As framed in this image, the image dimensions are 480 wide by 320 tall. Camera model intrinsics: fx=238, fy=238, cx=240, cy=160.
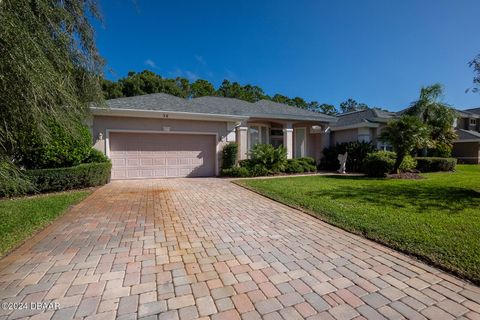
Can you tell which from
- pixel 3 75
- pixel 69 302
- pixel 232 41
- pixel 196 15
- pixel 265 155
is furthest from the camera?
pixel 232 41

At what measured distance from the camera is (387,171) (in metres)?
12.3

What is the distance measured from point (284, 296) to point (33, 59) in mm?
4131

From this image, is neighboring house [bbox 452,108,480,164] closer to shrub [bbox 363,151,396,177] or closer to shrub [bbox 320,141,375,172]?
shrub [bbox 320,141,375,172]

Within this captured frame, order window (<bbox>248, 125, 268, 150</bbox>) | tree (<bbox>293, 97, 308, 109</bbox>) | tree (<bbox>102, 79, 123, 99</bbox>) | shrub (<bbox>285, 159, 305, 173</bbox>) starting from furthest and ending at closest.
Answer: tree (<bbox>293, 97, 308, 109</bbox>)
tree (<bbox>102, 79, 123, 99</bbox>)
window (<bbox>248, 125, 268, 150</bbox>)
shrub (<bbox>285, 159, 305, 173</bbox>)

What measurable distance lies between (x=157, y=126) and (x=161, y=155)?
4.79ft

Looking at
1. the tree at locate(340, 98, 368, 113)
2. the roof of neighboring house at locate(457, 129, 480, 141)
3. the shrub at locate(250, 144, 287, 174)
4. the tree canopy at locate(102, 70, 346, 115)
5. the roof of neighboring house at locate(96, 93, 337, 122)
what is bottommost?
the shrub at locate(250, 144, 287, 174)

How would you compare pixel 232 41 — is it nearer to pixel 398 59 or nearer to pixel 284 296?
pixel 398 59

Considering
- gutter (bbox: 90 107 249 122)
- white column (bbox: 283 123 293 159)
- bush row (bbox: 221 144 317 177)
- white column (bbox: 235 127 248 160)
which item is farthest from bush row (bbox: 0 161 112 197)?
white column (bbox: 283 123 293 159)

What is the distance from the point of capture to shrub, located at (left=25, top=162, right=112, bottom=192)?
24.9 feet

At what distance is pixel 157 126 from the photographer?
11.8 m

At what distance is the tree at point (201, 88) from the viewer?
32.8 m

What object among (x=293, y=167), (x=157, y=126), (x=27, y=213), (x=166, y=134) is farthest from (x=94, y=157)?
(x=293, y=167)

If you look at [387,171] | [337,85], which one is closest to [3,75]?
[387,171]

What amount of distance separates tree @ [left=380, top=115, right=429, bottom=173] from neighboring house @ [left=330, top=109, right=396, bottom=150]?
3.04m
